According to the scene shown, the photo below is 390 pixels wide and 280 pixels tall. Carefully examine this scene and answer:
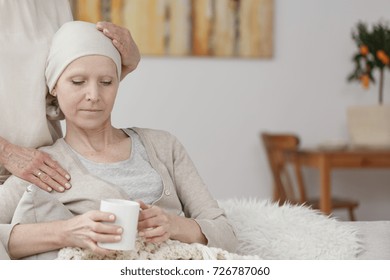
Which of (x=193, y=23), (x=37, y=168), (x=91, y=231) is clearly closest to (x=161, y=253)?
(x=91, y=231)

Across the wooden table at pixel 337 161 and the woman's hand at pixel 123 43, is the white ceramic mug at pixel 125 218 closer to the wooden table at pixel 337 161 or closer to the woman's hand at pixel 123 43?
the woman's hand at pixel 123 43

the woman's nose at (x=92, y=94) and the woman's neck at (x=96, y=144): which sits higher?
the woman's nose at (x=92, y=94)

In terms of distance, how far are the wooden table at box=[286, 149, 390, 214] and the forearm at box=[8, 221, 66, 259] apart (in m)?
2.29

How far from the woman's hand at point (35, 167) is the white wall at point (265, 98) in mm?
2385

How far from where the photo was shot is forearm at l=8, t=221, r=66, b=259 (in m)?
1.29

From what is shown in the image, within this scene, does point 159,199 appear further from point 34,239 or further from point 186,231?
point 34,239

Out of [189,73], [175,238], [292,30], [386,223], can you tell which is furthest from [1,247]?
[292,30]

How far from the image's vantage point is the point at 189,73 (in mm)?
4000

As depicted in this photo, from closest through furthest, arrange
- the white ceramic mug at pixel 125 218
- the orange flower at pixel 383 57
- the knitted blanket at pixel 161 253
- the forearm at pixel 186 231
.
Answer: the white ceramic mug at pixel 125 218
the knitted blanket at pixel 161 253
the forearm at pixel 186 231
the orange flower at pixel 383 57

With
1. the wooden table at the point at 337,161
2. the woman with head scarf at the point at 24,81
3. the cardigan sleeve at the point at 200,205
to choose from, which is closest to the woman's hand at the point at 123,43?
the woman with head scarf at the point at 24,81

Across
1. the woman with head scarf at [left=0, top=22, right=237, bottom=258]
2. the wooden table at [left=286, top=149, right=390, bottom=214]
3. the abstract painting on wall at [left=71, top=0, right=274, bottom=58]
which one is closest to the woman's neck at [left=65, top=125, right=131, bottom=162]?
the woman with head scarf at [left=0, top=22, right=237, bottom=258]

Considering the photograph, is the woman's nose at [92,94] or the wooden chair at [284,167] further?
the wooden chair at [284,167]

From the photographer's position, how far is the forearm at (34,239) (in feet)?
4.22

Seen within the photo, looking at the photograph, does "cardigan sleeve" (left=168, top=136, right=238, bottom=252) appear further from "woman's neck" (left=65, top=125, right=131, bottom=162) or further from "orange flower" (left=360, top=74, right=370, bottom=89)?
"orange flower" (left=360, top=74, right=370, bottom=89)
